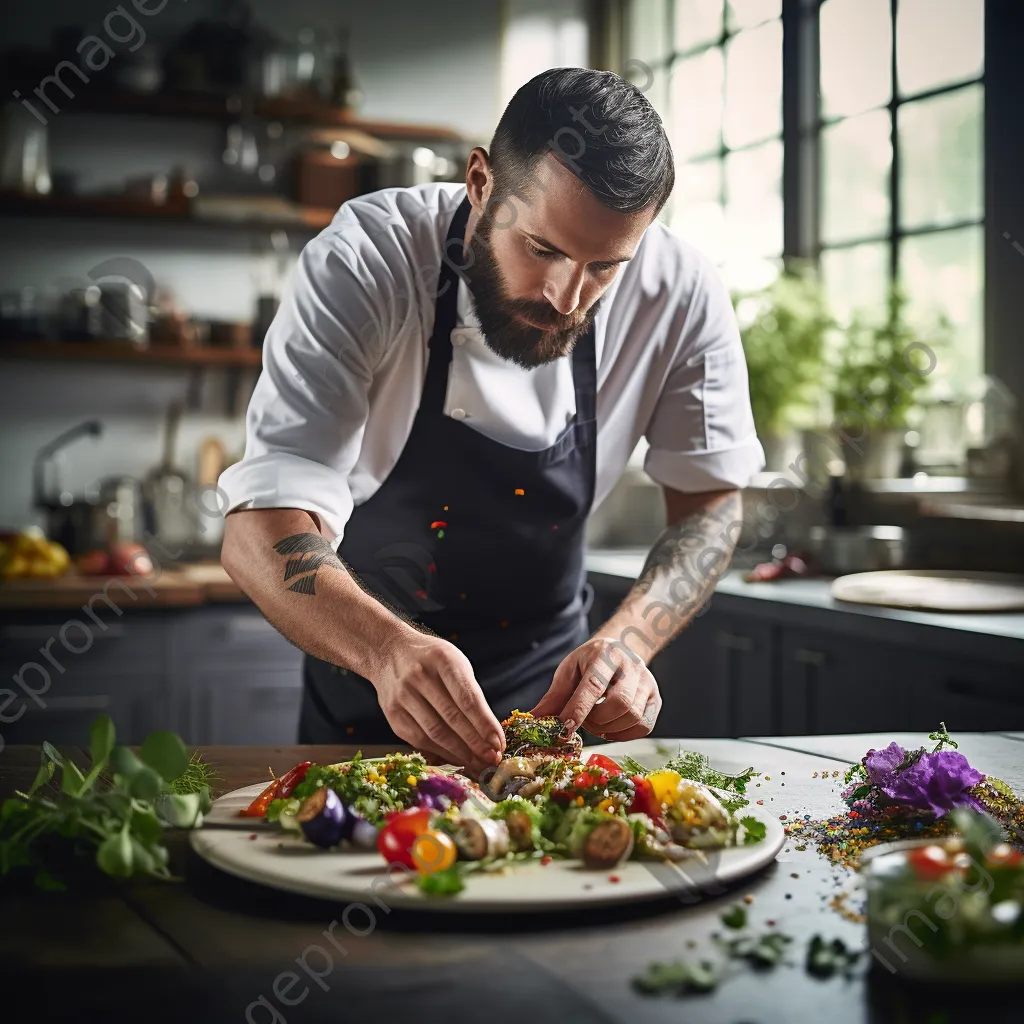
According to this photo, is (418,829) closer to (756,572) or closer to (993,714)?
(993,714)

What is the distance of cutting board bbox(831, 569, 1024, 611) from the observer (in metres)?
2.45

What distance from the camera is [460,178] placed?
412 centimetres

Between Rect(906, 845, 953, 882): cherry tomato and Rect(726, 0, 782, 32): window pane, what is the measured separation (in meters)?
3.44

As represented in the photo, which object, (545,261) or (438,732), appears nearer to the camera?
(438,732)

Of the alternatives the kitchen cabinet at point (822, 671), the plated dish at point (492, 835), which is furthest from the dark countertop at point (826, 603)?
the plated dish at point (492, 835)

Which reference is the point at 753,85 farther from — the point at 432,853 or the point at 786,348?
the point at 432,853

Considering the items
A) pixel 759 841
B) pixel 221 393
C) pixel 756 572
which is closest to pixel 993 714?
pixel 756 572

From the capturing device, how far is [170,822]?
108 cm

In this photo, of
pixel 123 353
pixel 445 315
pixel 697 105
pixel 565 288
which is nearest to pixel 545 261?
pixel 565 288

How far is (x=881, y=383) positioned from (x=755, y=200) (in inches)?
35.4

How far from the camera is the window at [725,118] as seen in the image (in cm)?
391

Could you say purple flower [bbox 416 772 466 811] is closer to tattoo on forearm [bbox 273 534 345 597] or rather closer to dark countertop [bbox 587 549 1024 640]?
tattoo on forearm [bbox 273 534 345 597]

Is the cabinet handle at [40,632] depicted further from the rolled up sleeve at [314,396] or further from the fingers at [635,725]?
the fingers at [635,725]

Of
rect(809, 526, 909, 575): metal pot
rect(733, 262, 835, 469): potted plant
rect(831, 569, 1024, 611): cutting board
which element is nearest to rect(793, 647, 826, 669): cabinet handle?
rect(831, 569, 1024, 611): cutting board
